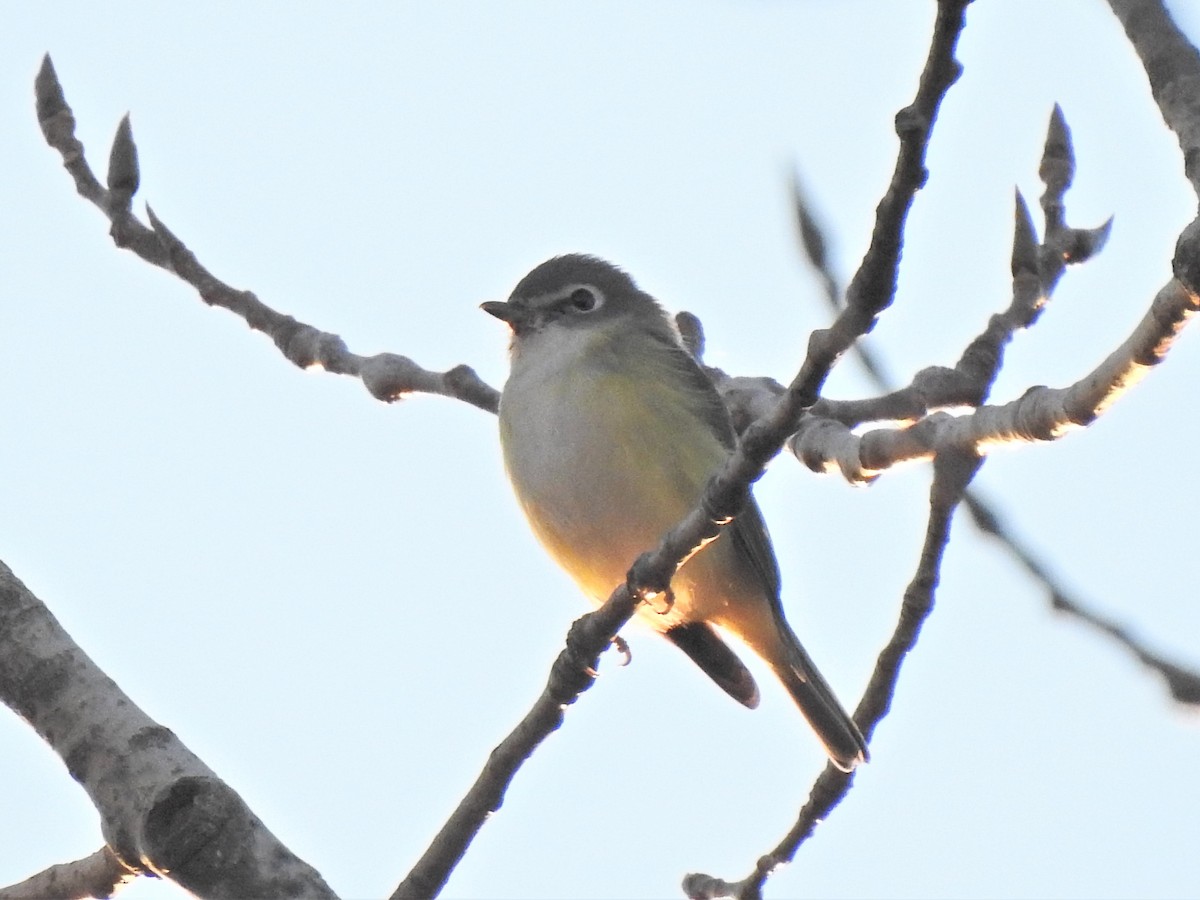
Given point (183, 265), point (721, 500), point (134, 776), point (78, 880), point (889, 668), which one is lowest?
point (78, 880)

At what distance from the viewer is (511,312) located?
25.6ft

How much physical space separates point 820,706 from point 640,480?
128 centimetres

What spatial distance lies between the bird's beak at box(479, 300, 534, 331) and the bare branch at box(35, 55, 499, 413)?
899mm

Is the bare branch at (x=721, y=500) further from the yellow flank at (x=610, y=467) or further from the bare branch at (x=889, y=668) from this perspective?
the yellow flank at (x=610, y=467)

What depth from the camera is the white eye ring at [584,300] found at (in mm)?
7871

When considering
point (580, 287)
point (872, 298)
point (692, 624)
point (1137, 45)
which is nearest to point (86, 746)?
point (872, 298)

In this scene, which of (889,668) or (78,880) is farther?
(889,668)

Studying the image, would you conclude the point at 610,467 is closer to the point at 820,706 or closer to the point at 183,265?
the point at 820,706

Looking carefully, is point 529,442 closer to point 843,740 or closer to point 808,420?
point 808,420

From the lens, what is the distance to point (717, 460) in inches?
263

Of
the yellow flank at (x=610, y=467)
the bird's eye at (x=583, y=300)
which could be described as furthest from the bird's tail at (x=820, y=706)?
the bird's eye at (x=583, y=300)

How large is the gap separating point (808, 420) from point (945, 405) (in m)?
0.80

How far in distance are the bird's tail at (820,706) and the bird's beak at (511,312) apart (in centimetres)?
194

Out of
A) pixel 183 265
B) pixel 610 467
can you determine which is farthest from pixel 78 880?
pixel 183 265
